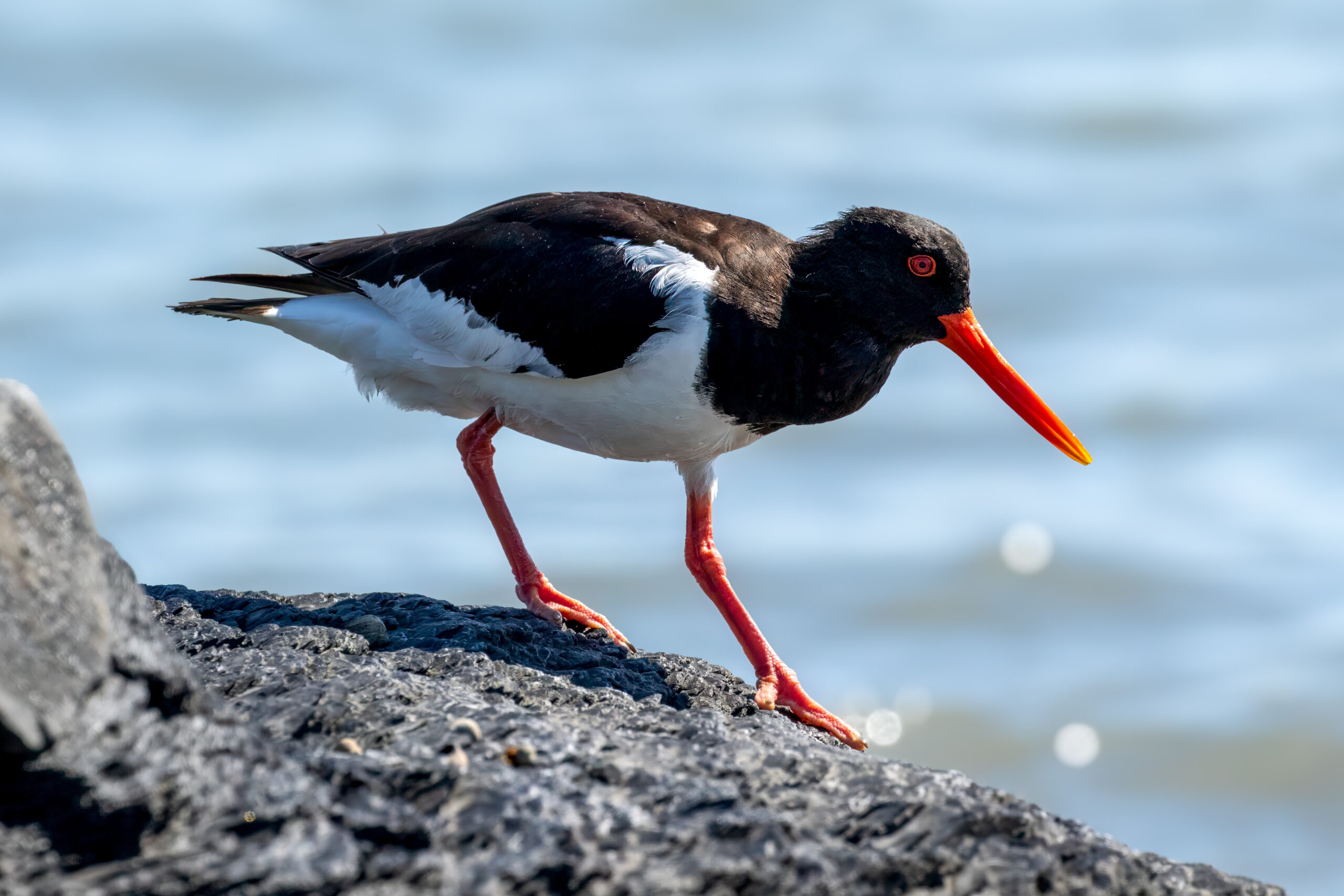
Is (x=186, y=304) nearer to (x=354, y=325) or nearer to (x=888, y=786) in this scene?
(x=354, y=325)

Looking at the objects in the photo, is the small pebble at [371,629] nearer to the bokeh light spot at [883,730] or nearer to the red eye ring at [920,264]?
the red eye ring at [920,264]

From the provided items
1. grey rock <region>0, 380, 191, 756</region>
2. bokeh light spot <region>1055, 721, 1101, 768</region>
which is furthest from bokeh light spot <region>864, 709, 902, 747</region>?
grey rock <region>0, 380, 191, 756</region>

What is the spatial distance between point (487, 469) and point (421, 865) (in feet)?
10.7

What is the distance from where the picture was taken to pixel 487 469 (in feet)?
18.5

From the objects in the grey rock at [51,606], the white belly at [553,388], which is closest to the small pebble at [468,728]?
the grey rock at [51,606]

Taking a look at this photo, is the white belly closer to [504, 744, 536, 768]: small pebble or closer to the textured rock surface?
the textured rock surface

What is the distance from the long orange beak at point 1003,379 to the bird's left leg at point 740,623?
1159 millimetres

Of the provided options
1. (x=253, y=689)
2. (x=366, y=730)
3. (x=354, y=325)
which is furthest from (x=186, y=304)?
(x=366, y=730)

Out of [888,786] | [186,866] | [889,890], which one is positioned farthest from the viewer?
[888,786]

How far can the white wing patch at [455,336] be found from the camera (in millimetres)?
5105

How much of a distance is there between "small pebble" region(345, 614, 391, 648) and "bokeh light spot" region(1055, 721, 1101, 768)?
6.13 metres

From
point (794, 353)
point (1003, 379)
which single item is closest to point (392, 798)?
point (794, 353)

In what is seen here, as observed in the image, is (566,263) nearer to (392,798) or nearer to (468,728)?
(468,728)

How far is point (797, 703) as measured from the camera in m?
5.00
